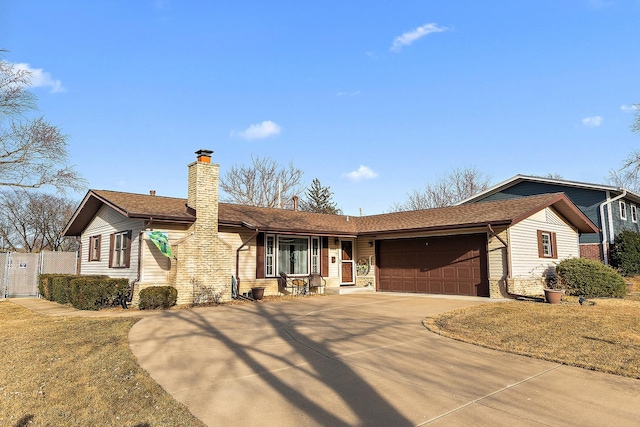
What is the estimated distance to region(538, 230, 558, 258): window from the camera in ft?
50.3

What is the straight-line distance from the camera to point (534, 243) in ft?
49.2

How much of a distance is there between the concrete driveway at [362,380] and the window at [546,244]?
964cm

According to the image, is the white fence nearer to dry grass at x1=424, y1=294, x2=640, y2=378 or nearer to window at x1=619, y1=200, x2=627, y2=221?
dry grass at x1=424, y1=294, x2=640, y2=378

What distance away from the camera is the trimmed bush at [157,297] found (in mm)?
11195

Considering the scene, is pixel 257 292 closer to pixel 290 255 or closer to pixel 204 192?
pixel 290 255

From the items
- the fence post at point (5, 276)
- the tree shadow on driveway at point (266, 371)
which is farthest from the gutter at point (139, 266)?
the fence post at point (5, 276)

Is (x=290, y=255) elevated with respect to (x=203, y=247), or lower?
lower

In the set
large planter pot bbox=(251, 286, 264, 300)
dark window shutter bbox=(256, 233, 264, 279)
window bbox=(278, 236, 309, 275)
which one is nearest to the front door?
window bbox=(278, 236, 309, 275)

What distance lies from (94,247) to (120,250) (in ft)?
11.0

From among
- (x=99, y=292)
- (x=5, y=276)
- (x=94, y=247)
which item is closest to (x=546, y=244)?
(x=99, y=292)

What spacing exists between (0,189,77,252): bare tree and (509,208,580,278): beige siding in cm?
3441

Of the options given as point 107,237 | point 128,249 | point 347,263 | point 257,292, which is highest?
point 107,237

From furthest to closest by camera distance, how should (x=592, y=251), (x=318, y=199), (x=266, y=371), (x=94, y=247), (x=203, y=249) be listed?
(x=318, y=199)
(x=592, y=251)
(x=94, y=247)
(x=203, y=249)
(x=266, y=371)

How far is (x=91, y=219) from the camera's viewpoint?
55.9 ft
